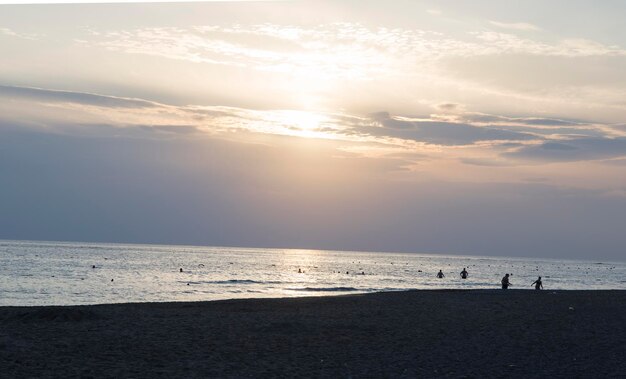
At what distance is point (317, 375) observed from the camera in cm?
1550

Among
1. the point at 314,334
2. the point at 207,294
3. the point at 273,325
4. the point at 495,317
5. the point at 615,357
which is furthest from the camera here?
the point at 207,294

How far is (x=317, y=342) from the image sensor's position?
20.3 metres

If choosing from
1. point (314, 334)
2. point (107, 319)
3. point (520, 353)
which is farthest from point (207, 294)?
point (520, 353)

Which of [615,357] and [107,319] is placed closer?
[615,357]

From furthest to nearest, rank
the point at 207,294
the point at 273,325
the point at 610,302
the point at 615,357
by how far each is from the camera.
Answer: the point at 207,294
the point at 610,302
the point at 273,325
the point at 615,357

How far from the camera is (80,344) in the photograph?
737 inches

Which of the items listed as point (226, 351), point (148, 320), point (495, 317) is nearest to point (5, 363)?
point (226, 351)

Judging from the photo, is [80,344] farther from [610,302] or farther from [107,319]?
[610,302]

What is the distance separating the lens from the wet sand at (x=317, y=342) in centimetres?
1598

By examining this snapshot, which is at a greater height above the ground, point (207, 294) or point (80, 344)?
point (80, 344)

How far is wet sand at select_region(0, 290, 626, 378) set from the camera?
629 inches

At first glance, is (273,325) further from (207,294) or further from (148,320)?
(207,294)

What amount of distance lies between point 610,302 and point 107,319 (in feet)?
85.8

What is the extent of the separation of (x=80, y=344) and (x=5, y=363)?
3238mm
